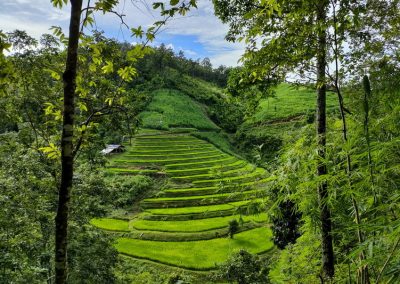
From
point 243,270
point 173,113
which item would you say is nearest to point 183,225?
point 243,270

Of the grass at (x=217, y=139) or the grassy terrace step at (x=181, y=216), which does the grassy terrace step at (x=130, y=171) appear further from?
the grass at (x=217, y=139)

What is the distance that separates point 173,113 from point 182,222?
34.3 m

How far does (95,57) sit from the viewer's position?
3.01 metres

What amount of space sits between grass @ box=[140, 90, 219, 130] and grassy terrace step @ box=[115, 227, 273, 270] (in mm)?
31401

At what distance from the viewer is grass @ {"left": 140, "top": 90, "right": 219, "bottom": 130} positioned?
2303 inches

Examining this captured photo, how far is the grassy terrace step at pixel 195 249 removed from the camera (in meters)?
23.7

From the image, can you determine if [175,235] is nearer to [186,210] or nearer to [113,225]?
[186,210]

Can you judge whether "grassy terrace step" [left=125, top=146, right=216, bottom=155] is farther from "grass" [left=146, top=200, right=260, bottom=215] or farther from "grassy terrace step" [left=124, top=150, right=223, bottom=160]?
"grass" [left=146, top=200, right=260, bottom=215]

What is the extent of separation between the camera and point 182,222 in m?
30.0

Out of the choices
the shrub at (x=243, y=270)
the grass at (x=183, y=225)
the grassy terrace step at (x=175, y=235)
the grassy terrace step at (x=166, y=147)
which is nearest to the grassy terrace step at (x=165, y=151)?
the grassy terrace step at (x=166, y=147)

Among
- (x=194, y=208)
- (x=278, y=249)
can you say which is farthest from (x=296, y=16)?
(x=194, y=208)

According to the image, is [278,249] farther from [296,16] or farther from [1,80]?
[1,80]

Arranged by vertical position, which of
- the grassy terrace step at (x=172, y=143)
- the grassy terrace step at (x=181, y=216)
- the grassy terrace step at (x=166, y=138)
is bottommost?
the grassy terrace step at (x=181, y=216)

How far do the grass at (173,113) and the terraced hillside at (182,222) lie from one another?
13.9 metres
